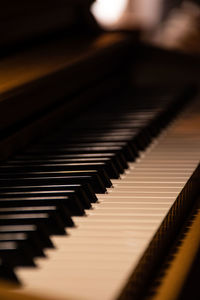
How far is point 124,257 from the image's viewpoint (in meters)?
1.17

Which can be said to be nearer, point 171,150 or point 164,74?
point 171,150

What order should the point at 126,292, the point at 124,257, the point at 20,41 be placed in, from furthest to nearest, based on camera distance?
the point at 20,41
the point at 124,257
the point at 126,292

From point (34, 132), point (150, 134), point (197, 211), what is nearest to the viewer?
point (197, 211)

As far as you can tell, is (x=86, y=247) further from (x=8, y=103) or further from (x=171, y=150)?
(x=171, y=150)

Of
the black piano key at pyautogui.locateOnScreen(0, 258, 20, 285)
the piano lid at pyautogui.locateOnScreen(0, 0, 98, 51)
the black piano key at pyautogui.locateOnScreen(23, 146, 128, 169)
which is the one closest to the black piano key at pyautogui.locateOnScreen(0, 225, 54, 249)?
the black piano key at pyautogui.locateOnScreen(0, 258, 20, 285)

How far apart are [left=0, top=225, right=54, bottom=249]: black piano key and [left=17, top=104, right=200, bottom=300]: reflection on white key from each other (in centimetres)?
2

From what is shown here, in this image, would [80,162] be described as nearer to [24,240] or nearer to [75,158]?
[75,158]

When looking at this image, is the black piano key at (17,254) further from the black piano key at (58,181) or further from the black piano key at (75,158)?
the black piano key at (75,158)

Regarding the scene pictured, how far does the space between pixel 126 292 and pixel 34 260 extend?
0.21 meters

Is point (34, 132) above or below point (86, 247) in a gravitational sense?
above

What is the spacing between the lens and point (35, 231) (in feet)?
4.11

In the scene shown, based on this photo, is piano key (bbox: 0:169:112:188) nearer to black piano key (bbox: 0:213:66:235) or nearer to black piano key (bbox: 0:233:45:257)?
black piano key (bbox: 0:213:66:235)

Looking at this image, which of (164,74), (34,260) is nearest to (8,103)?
(34,260)

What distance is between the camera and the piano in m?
1.16
